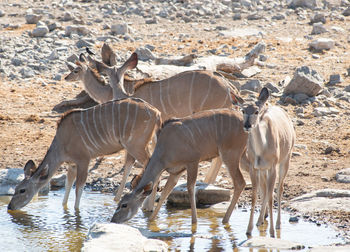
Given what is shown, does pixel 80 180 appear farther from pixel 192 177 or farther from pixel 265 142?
pixel 265 142

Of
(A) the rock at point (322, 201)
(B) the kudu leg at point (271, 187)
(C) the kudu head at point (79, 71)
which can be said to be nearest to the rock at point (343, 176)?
(A) the rock at point (322, 201)

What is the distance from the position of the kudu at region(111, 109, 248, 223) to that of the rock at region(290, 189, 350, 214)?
80 centimetres

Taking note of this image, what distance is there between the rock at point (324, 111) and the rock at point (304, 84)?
0.47 m

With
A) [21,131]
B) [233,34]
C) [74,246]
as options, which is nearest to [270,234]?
[74,246]

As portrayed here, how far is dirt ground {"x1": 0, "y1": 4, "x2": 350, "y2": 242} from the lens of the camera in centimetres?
812

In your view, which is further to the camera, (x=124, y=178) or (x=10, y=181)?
(x=10, y=181)

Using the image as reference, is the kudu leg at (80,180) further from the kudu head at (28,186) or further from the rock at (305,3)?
the rock at (305,3)

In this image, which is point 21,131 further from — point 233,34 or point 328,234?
point 233,34

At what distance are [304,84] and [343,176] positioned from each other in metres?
3.24

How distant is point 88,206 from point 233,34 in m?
8.74

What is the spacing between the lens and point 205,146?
6.58 metres

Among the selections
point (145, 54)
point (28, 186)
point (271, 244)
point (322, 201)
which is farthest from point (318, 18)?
point (271, 244)

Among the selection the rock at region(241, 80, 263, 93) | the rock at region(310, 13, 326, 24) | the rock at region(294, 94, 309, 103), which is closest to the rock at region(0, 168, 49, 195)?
the rock at region(241, 80, 263, 93)

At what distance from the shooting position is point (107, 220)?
6.96 m
